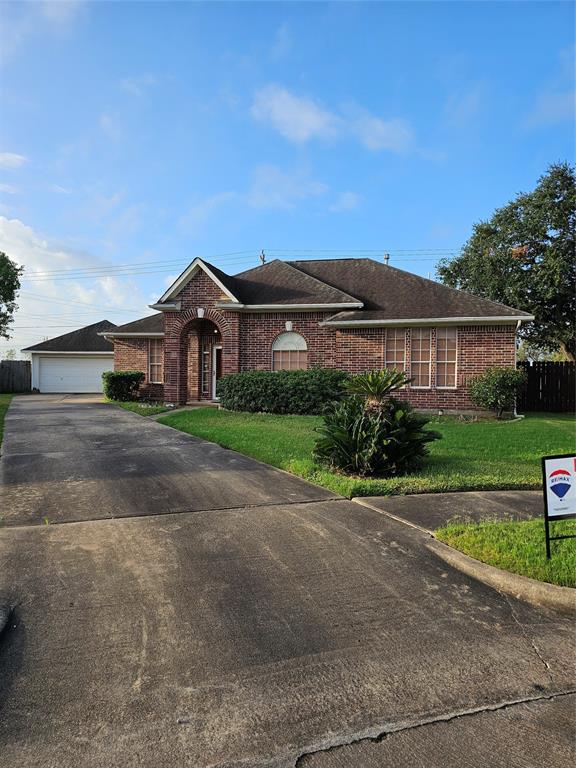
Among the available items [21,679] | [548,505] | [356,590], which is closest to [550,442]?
[548,505]

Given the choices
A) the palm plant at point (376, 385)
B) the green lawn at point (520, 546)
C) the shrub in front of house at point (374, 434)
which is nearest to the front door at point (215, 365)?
the shrub in front of house at point (374, 434)

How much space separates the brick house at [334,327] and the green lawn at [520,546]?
12.2 m

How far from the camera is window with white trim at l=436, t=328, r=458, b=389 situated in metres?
17.2

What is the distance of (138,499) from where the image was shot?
6.30 metres

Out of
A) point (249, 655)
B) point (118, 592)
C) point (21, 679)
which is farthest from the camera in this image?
point (118, 592)

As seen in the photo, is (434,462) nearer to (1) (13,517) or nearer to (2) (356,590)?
(2) (356,590)

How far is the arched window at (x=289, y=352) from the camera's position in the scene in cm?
1859

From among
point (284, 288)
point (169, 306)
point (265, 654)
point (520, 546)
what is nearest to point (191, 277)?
point (169, 306)

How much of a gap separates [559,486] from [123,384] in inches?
802

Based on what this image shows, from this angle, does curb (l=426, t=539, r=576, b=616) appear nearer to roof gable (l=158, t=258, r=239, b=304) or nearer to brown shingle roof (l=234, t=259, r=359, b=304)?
brown shingle roof (l=234, t=259, r=359, b=304)

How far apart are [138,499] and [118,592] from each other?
98.0 inches

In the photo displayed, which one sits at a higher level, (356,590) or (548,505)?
(548,505)

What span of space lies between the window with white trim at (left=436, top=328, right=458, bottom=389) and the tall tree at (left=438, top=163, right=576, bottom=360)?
314 inches

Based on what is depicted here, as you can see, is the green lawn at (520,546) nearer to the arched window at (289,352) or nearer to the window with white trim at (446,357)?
the window with white trim at (446,357)
